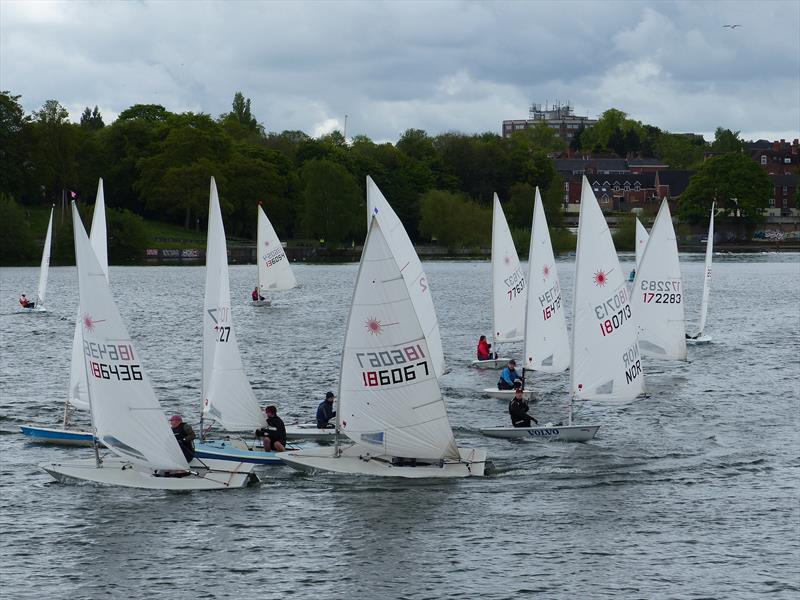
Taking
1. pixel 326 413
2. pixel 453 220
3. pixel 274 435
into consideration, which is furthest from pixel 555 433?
pixel 453 220

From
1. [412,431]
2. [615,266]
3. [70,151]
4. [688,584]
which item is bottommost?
[688,584]

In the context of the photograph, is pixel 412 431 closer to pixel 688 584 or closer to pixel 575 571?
pixel 575 571

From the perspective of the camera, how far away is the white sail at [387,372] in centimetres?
3070

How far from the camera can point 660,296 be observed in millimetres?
51875

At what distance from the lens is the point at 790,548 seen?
95.1ft

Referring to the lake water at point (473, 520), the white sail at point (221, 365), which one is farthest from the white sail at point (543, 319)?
the white sail at point (221, 365)

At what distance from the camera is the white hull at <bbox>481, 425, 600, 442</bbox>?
37.7 m

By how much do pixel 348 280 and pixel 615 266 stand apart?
292 ft

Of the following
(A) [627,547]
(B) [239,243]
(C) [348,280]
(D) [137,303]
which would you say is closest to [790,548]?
(A) [627,547]

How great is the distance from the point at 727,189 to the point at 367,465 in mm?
172717

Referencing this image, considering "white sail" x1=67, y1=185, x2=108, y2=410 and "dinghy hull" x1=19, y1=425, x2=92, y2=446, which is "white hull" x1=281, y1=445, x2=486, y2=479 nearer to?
"white sail" x1=67, y1=185, x2=108, y2=410

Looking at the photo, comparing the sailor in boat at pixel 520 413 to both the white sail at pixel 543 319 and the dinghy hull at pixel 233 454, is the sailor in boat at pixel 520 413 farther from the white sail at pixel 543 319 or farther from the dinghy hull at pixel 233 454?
A: the dinghy hull at pixel 233 454

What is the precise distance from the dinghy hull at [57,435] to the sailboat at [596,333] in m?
12.9

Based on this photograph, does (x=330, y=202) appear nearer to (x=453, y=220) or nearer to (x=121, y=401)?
(x=453, y=220)
